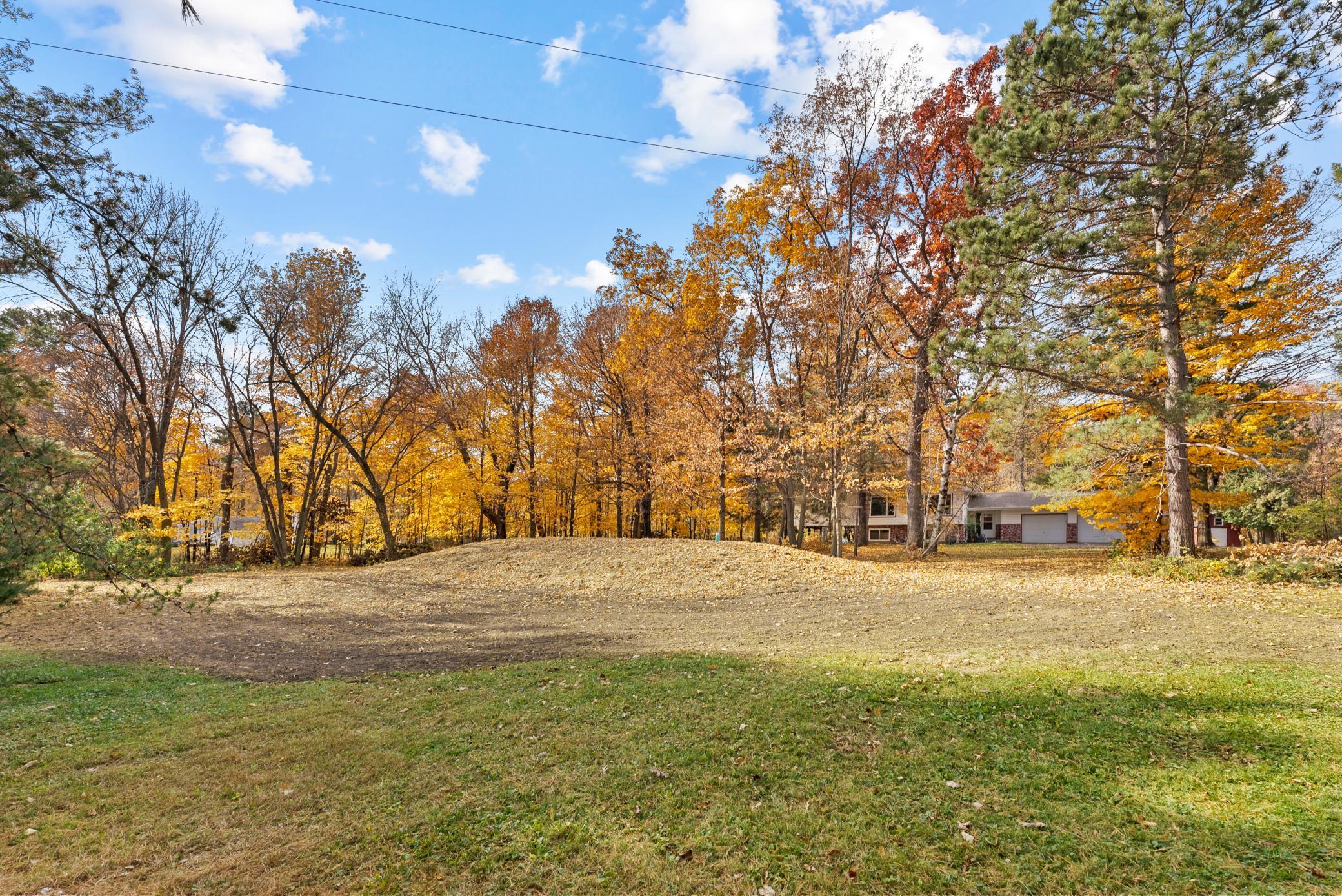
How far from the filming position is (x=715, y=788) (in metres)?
3.56

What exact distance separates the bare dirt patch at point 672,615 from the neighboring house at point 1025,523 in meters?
26.1

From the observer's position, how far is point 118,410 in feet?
65.7

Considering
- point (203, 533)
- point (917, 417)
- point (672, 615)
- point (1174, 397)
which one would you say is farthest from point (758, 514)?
point (203, 533)

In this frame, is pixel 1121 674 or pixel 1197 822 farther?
pixel 1121 674

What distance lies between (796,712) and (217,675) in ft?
22.5

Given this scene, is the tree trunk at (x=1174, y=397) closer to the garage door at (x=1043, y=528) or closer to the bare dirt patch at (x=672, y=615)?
the bare dirt patch at (x=672, y=615)

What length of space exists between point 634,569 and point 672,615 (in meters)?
3.99

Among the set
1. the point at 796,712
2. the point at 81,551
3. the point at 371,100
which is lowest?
the point at 796,712

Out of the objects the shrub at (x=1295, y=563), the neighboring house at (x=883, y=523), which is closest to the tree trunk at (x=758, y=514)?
the neighboring house at (x=883, y=523)

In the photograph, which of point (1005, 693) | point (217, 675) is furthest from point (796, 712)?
point (217, 675)

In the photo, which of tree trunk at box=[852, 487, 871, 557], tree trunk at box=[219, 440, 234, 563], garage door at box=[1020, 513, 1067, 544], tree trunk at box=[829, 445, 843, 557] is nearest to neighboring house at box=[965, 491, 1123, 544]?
garage door at box=[1020, 513, 1067, 544]

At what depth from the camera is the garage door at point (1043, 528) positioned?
3884 centimetres

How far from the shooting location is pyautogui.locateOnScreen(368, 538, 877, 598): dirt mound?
1305cm

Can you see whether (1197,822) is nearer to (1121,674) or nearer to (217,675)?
(1121,674)
